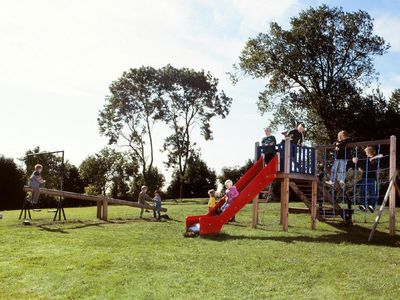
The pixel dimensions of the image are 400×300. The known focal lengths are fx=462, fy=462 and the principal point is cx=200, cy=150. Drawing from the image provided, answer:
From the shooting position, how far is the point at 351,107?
1501 inches

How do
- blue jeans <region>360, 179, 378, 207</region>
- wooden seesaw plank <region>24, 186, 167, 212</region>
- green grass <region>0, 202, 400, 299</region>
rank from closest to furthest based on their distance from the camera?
green grass <region>0, 202, 400, 299</region>
blue jeans <region>360, 179, 378, 207</region>
wooden seesaw plank <region>24, 186, 167, 212</region>

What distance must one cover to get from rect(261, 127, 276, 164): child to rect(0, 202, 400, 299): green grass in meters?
2.88

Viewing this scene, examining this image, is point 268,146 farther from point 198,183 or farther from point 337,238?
point 198,183

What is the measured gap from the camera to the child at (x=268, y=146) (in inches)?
666

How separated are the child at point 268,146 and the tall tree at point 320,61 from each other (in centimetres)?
2196

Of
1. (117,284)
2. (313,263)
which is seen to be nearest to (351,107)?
(313,263)

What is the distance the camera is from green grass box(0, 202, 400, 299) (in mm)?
8188

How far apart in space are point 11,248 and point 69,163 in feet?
192

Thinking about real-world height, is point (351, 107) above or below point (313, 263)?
above

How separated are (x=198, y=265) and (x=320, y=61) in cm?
3245

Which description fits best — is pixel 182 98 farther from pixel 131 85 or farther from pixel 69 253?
pixel 69 253

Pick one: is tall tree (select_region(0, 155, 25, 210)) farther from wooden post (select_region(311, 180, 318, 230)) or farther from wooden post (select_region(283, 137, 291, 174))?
wooden post (select_region(283, 137, 291, 174))

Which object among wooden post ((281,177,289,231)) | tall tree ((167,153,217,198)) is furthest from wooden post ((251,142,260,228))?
tall tree ((167,153,217,198))

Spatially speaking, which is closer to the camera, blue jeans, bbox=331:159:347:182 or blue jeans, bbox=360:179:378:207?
blue jeans, bbox=360:179:378:207
